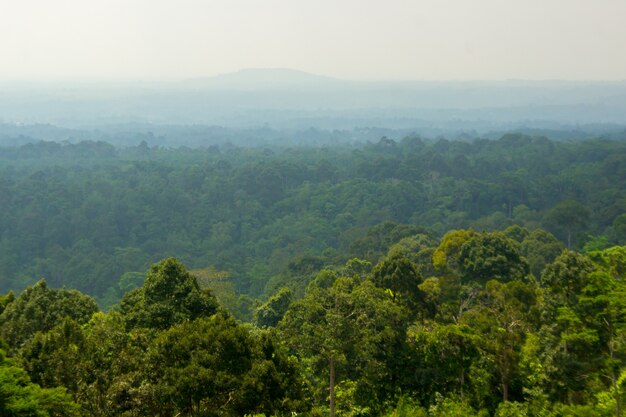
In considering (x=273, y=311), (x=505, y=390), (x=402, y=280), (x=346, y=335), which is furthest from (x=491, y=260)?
(x=346, y=335)

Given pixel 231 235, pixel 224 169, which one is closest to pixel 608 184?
pixel 231 235

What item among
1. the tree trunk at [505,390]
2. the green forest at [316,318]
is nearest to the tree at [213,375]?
the green forest at [316,318]

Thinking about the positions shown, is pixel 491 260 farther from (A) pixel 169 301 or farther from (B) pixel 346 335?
(A) pixel 169 301

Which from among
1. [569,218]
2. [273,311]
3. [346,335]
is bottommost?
[569,218]

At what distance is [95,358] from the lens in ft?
29.5

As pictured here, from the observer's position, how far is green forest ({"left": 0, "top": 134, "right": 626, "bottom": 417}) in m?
8.45

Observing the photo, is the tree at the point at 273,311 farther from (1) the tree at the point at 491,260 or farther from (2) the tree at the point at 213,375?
(2) the tree at the point at 213,375

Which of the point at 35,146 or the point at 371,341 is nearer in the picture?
the point at 371,341

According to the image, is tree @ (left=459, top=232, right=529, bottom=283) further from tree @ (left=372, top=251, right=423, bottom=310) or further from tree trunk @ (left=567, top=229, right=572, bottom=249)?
tree trunk @ (left=567, top=229, right=572, bottom=249)

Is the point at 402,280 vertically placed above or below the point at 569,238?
above

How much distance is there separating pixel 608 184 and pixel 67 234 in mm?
52231

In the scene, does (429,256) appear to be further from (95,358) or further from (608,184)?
(608,184)

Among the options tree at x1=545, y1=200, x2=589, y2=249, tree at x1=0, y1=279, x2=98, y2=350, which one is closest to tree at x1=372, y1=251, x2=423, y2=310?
tree at x1=0, y1=279, x2=98, y2=350

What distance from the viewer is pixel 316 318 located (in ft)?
34.3
